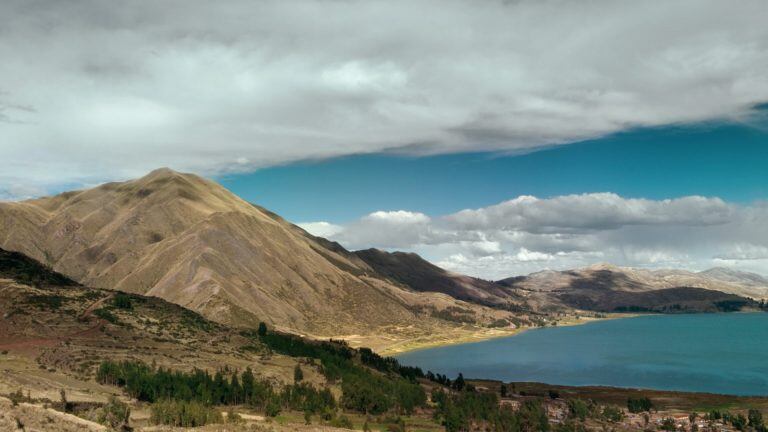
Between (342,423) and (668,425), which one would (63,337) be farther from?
(668,425)

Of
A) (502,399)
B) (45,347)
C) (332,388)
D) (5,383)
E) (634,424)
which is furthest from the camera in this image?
(502,399)

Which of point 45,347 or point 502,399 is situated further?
point 502,399

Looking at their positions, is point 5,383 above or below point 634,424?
above

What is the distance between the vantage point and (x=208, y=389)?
444 feet

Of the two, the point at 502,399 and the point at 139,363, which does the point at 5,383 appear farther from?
the point at 502,399

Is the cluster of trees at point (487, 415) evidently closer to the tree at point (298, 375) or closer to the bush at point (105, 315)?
the tree at point (298, 375)

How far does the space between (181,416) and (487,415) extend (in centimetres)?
9947

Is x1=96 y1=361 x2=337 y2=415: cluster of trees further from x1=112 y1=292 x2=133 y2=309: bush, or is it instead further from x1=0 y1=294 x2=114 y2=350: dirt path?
x1=112 y1=292 x2=133 y2=309: bush

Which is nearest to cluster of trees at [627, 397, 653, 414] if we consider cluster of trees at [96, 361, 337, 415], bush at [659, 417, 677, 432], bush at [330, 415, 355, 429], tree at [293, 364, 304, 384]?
bush at [659, 417, 677, 432]

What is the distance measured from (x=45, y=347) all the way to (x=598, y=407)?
6556 inches

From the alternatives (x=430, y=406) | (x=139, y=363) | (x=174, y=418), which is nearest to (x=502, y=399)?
(x=430, y=406)

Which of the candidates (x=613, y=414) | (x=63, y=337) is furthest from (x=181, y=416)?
(x=613, y=414)

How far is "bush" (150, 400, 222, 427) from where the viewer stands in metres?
88.2

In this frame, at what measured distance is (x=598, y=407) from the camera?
180250 mm
